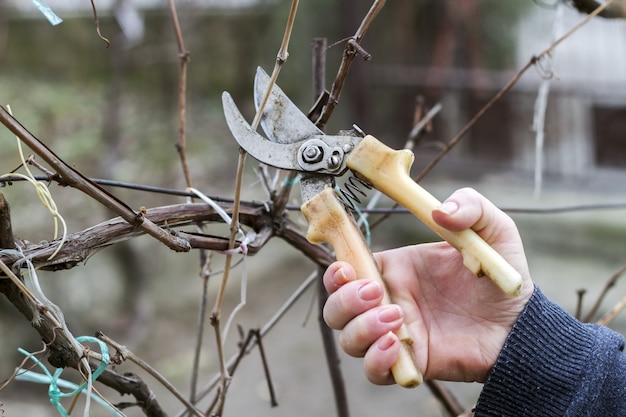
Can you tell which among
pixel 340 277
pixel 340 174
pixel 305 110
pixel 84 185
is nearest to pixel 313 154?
pixel 340 174

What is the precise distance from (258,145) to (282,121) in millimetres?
51

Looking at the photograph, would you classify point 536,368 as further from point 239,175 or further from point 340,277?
point 239,175

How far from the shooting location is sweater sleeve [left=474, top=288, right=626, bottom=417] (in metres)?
0.84

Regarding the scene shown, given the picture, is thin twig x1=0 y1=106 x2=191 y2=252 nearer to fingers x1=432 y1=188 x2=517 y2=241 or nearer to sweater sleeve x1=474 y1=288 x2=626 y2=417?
fingers x1=432 y1=188 x2=517 y2=241

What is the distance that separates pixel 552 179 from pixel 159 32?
3.12 m

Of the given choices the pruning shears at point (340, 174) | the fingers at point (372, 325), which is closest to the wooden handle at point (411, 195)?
the pruning shears at point (340, 174)

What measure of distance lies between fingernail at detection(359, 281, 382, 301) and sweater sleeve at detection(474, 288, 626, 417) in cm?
19

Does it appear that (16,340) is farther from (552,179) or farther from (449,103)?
(552,179)

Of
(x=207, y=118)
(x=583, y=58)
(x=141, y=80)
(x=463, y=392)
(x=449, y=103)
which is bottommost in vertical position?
(x=463, y=392)

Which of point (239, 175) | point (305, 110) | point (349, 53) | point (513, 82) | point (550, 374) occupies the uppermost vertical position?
point (305, 110)

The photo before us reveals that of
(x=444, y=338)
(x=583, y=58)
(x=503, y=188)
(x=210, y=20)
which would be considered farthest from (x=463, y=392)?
(x=210, y=20)

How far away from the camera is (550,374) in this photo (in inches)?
33.0

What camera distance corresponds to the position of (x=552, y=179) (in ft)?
13.1

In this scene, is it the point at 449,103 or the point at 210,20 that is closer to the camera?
the point at 449,103
